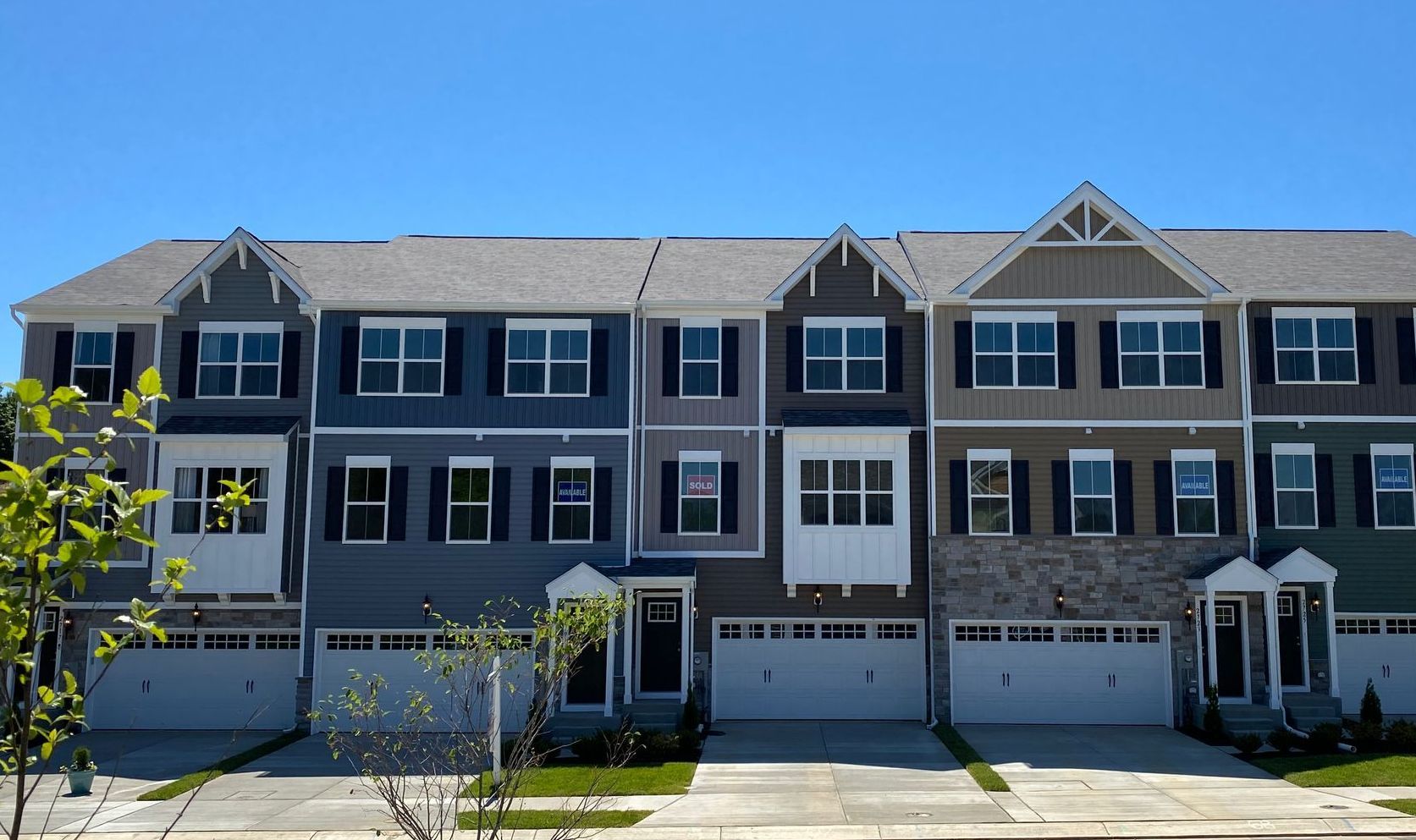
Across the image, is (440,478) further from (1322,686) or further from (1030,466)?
(1322,686)

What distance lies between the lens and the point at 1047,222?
24672 mm

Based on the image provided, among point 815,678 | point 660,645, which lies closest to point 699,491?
point 660,645

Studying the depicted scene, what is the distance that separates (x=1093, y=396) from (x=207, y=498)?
18.9 meters

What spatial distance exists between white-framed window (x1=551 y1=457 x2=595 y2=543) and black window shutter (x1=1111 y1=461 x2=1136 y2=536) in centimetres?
1111

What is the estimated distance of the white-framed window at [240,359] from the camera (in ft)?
82.1

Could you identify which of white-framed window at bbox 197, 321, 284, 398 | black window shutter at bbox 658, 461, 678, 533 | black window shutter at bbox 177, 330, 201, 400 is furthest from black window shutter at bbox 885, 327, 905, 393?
black window shutter at bbox 177, 330, 201, 400

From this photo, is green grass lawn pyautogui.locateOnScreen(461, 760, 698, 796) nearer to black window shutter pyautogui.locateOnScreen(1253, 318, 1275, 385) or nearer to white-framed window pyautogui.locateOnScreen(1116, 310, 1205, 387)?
white-framed window pyautogui.locateOnScreen(1116, 310, 1205, 387)

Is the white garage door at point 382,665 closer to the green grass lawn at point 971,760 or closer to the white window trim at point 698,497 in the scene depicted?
the white window trim at point 698,497

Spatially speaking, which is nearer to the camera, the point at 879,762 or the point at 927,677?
the point at 879,762

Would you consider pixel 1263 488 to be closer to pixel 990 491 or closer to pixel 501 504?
pixel 990 491

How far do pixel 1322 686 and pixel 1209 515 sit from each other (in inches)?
161

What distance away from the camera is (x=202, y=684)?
80.9 feet

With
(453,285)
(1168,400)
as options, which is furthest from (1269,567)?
(453,285)

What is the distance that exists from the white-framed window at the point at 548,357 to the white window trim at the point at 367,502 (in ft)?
10.00
